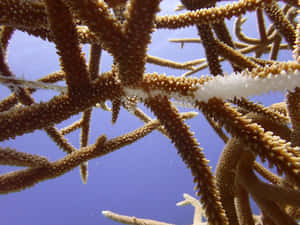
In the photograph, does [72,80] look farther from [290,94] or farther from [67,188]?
[67,188]

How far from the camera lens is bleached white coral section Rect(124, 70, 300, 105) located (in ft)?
1.86

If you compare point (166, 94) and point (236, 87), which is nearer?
point (236, 87)

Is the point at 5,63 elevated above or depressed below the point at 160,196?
above

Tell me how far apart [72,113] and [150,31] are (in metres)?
0.43

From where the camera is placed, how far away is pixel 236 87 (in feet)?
2.00

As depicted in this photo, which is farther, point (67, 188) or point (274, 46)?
point (67, 188)

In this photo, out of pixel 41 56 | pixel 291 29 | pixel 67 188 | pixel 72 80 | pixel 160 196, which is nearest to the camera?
pixel 72 80

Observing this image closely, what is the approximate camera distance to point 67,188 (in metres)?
39.5

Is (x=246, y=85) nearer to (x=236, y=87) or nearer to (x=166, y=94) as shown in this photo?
(x=236, y=87)

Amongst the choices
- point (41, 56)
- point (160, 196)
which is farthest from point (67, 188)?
point (41, 56)

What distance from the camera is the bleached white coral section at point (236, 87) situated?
0.57 metres

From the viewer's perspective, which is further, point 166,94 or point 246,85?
point 166,94

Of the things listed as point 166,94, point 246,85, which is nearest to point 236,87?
point 246,85

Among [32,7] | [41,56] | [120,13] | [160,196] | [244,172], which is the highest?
[41,56]
